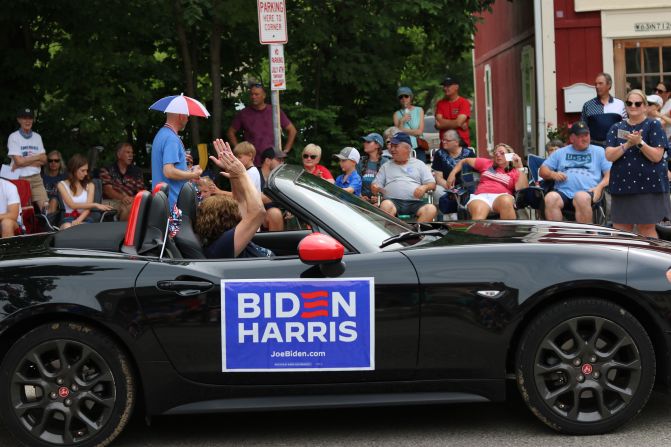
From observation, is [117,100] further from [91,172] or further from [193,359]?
[193,359]

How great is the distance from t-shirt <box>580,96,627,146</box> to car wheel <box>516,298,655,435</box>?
7.68m

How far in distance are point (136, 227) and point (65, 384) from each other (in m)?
0.89

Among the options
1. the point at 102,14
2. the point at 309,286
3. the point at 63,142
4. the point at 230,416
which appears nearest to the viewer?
the point at 309,286

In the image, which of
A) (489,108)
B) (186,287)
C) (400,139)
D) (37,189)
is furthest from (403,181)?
(489,108)

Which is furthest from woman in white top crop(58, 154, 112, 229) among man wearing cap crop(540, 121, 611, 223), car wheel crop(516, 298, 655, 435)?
car wheel crop(516, 298, 655, 435)

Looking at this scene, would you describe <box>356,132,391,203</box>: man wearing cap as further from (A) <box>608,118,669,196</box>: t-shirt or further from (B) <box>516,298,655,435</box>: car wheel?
(B) <box>516,298,655,435</box>: car wheel

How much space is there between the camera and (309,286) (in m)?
5.12

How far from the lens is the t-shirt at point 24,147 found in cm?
1249

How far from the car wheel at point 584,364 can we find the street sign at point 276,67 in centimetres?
569

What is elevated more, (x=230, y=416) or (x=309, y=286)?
(x=309, y=286)

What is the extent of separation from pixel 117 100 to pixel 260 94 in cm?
249

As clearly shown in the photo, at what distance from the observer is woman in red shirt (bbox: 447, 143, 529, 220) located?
36.0 ft

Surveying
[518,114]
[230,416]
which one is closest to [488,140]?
[518,114]

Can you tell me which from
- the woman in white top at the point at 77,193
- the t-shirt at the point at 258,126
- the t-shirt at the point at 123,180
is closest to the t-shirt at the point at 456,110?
the t-shirt at the point at 258,126
